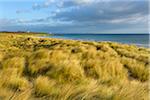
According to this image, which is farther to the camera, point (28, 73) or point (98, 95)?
point (28, 73)

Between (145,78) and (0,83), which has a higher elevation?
(0,83)

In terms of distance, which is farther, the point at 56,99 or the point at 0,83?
the point at 0,83

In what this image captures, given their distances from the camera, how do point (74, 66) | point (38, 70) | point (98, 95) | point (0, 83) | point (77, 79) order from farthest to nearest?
1. point (38, 70)
2. point (74, 66)
3. point (77, 79)
4. point (0, 83)
5. point (98, 95)

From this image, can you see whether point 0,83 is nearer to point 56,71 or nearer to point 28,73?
point 56,71

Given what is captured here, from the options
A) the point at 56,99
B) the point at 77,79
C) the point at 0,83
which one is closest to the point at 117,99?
the point at 56,99

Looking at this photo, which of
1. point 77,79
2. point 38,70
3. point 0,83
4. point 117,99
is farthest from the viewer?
point 38,70

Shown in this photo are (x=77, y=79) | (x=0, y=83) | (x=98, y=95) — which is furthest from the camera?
(x=77, y=79)

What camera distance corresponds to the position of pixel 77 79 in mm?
7578

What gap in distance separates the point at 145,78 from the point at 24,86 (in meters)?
3.82

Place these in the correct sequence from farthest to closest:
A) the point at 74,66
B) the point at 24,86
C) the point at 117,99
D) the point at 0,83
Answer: the point at 74,66, the point at 24,86, the point at 0,83, the point at 117,99

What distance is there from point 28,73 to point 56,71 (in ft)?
3.45

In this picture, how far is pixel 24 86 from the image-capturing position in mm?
6336

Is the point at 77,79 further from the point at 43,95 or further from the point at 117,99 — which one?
the point at 117,99

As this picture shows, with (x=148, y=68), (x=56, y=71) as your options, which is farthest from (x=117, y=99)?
(x=148, y=68)
